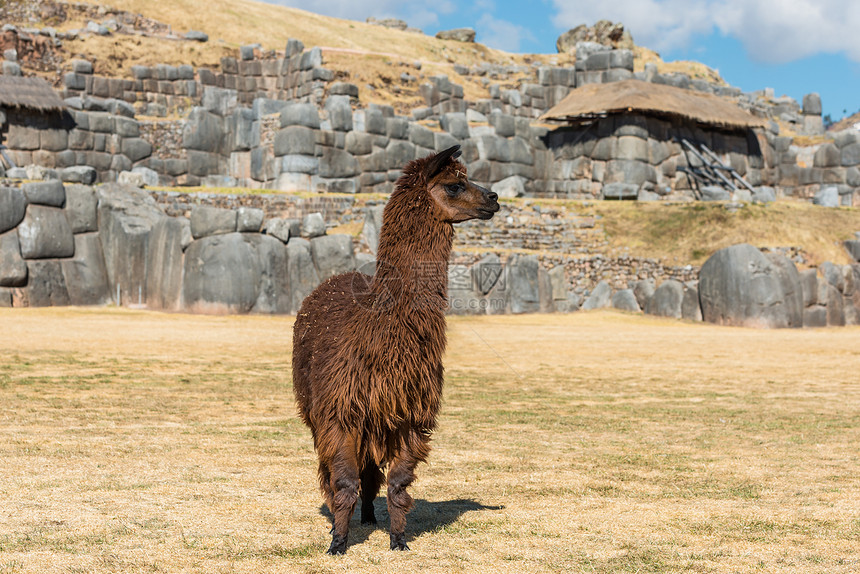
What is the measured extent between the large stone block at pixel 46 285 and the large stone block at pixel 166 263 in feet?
7.15

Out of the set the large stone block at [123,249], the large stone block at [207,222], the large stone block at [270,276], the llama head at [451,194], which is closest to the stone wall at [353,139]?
the large stone block at [123,249]

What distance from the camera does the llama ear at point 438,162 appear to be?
547 centimetres

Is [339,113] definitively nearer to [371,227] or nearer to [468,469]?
[371,227]

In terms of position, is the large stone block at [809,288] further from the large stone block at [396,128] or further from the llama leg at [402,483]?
the llama leg at [402,483]

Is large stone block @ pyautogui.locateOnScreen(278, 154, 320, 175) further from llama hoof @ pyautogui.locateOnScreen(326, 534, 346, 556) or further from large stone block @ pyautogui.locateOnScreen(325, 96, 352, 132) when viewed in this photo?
llama hoof @ pyautogui.locateOnScreen(326, 534, 346, 556)

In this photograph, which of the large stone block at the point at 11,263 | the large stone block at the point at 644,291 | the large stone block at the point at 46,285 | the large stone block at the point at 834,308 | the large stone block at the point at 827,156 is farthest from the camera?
the large stone block at the point at 827,156

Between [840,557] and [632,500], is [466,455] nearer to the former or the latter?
[632,500]

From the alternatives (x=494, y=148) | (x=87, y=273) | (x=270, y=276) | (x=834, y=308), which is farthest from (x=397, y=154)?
(x=834, y=308)

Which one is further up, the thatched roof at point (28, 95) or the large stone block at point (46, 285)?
the thatched roof at point (28, 95)

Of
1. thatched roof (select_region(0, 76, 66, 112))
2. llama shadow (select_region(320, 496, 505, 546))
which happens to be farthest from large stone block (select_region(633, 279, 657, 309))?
llama shadow (select_region(320, 496, 505, 546))

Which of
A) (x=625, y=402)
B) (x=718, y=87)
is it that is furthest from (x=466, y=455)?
(x=718, y=87)

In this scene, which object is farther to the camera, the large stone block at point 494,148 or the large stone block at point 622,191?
the large stone block at point 494,148

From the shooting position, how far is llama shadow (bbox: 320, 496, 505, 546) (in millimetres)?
5824

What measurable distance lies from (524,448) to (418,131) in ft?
95.1
